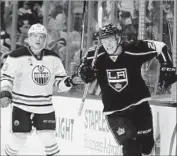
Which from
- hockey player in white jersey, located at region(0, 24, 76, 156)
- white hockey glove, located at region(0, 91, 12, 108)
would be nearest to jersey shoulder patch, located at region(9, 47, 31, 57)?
hockey player in white jersey, located at region(0, 24, 76, 156)

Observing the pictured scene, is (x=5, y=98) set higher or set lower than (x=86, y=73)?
lower

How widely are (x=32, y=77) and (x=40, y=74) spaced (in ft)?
0.19

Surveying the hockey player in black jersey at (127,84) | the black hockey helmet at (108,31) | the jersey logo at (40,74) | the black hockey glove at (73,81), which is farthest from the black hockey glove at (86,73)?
the jersey logo at (40,74)

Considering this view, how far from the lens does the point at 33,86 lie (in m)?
3.23

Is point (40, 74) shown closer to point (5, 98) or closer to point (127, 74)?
point (5, 98)

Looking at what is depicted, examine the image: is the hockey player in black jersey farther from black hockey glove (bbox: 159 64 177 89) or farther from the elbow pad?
black hockey glove (bbox: 159 64 177 89)

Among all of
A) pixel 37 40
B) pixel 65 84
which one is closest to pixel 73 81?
pixel 65 84

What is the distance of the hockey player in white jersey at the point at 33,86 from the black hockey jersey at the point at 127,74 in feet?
1.13

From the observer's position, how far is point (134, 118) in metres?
2.87

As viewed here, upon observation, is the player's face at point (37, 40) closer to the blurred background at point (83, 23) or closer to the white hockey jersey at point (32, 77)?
the white hockey jersey at point (32, 77)

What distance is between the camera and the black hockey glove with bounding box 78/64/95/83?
2891 mm

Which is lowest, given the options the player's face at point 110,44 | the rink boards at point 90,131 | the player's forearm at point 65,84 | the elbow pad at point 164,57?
the rink boards at point 90,131

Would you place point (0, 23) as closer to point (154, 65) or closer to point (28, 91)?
point (28, 91)

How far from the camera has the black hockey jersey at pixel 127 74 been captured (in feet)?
9.31
